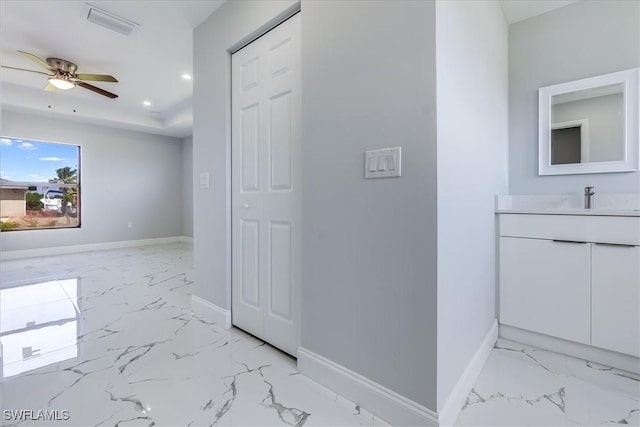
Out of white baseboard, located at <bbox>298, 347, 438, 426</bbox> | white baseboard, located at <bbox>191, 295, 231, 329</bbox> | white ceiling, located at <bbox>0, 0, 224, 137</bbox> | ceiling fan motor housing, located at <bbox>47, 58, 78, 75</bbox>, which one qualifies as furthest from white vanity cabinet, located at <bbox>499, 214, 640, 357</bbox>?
ceiling fan motor housing, located at <bbox>47, 58, 78, 75</bbox>

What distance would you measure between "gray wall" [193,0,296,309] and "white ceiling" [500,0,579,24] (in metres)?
1.90

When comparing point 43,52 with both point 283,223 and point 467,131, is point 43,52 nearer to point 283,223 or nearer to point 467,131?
point 283,223

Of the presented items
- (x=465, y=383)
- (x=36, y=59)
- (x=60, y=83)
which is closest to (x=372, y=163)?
(x=465, y=383)

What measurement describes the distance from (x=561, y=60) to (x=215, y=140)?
107 inches

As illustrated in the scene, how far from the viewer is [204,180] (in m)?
2.45

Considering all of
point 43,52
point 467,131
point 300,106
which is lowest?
point 467,131

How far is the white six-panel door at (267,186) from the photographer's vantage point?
1.74 meters

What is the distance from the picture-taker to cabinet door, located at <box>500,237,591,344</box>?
5.84ft

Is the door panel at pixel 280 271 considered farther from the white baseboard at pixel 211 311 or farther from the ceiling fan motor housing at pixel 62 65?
the ceiling fan motor housing at pixel 62 65

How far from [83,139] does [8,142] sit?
3.23ft

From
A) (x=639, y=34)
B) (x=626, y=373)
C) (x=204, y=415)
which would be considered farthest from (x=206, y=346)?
(x=639, y=34)

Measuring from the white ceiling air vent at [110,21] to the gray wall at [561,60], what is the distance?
3290mm

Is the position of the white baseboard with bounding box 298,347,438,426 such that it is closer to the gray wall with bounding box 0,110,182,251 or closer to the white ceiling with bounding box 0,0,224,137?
the white ceiling with bounding box 0,0,224,137

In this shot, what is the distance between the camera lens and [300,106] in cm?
167
